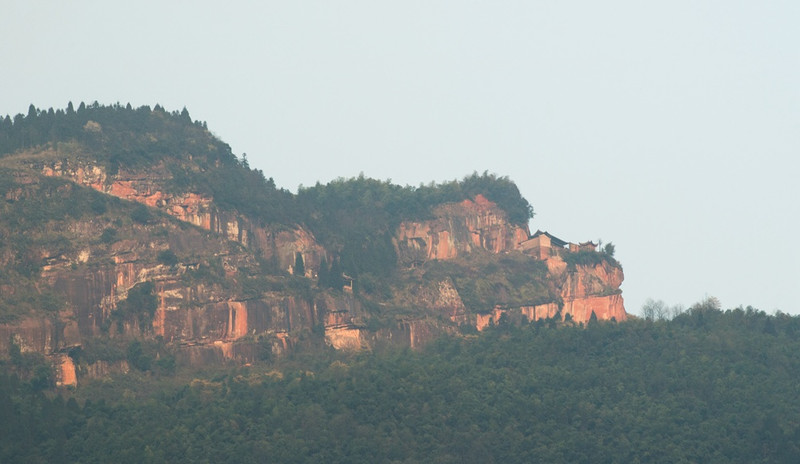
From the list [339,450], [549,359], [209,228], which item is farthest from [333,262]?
[339,450]

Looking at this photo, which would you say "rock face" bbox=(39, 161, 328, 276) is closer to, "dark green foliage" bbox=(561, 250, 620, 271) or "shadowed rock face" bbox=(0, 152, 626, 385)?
"shadowed rock face" bbox=(0, 152, 626, 385)

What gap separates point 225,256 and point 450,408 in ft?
82.2

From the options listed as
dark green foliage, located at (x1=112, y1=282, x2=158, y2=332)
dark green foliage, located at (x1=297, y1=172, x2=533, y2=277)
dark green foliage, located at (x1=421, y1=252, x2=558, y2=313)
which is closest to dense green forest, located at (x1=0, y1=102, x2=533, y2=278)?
dark green foliage, located at (x1=297, y1=172, x2=533, y2=277)

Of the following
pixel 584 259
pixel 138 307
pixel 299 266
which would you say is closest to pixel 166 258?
pixel 138 307

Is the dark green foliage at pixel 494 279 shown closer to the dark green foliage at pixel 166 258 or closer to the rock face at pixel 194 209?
the rock face at pixel 194 209

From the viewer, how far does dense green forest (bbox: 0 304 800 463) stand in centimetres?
11562

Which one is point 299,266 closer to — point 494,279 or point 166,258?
point 166,258

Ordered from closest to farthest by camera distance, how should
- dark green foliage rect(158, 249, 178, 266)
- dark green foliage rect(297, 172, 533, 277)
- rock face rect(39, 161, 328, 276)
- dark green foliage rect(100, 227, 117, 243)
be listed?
dark green foliage rect(100, 227, 117, 243) → dark green foliage rect(158, 249, 178, 266) → rock face rect(39, 161, 328, 276) → dark green foliage rect(297, 172, 533, 277)

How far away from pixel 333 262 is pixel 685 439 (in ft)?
123

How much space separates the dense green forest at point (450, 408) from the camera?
379 feet

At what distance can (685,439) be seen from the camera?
119250mm

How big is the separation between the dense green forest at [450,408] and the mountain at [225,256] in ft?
11.9

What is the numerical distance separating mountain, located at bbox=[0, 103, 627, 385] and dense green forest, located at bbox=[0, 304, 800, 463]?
143 inches

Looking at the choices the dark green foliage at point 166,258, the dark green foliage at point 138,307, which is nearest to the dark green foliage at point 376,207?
the dark green foliage at point 166,258
